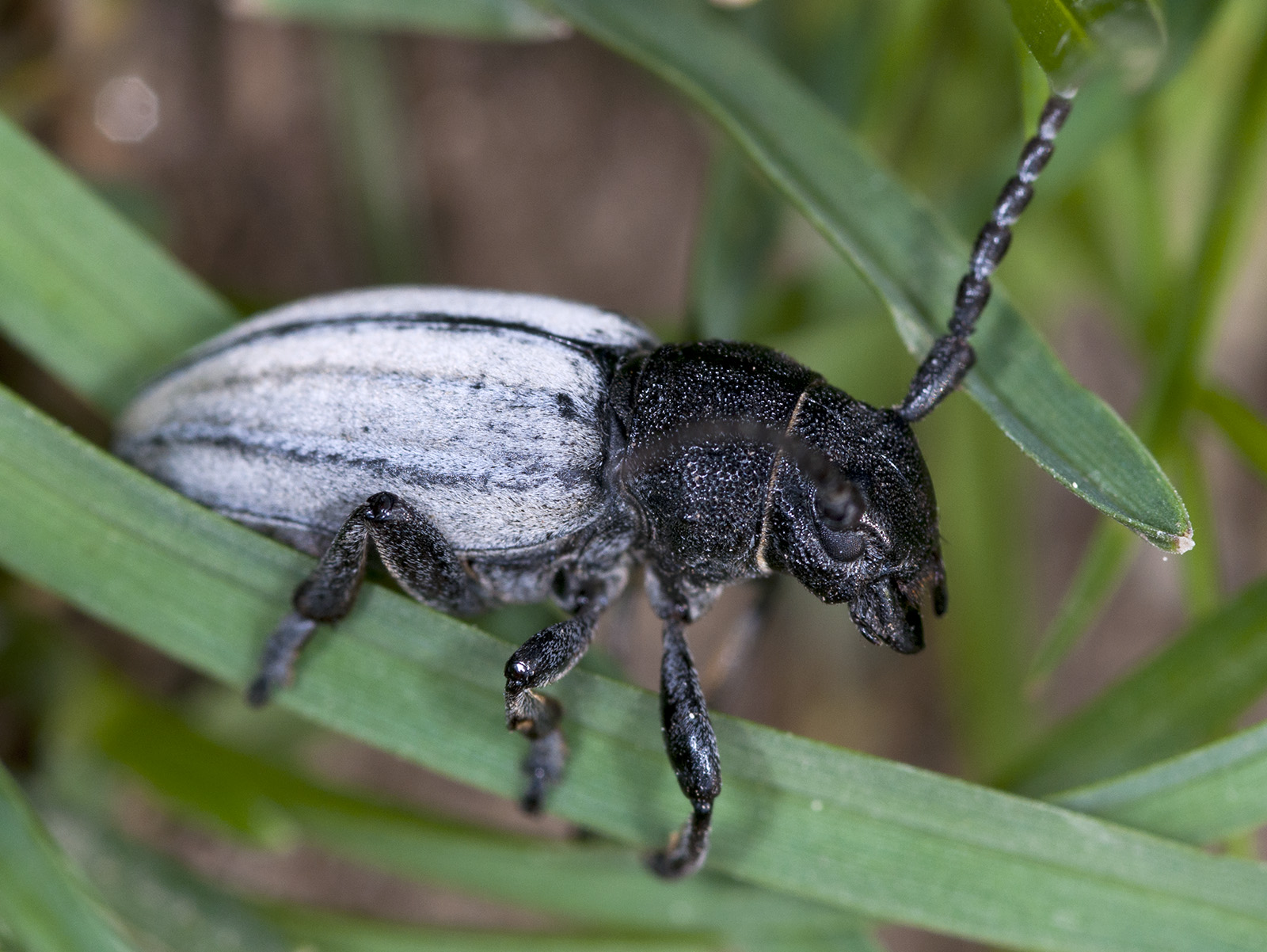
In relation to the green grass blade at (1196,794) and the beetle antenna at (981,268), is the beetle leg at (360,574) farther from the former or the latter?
the green grass blade at (1196,794)

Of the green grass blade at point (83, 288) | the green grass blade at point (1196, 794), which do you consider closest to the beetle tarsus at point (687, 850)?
the green grass blade at point (1196, 794)

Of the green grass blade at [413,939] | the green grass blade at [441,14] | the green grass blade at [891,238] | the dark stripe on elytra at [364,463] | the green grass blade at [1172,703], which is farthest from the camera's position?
the green grass blade at [441,14]

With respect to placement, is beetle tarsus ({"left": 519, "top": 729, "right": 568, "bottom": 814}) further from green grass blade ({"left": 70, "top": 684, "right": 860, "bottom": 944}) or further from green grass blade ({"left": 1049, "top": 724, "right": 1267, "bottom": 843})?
green grass blade ({"left": 1049, "top": 724, "right": 1267, "bottom": 843})

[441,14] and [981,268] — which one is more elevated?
[441,14]

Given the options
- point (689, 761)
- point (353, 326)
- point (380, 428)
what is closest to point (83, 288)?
point (353, 326)

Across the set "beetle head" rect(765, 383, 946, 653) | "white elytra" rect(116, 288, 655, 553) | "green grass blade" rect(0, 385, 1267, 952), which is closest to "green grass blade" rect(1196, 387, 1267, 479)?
"beetle head" rect(765, 383, 946, 653)

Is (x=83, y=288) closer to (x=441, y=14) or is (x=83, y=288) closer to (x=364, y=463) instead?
(x=364, y=463)

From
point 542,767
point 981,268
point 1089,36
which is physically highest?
point 1089,36
